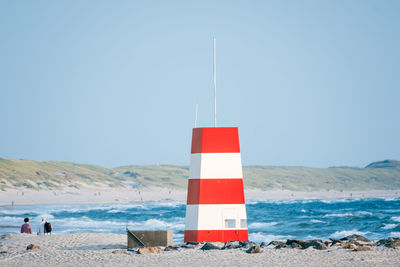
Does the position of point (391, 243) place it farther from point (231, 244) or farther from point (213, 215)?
point (213, 215)

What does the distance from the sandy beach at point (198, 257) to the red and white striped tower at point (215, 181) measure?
Answer: 22.4 inches

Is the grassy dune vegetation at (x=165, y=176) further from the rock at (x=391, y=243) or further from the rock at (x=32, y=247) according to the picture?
the rock at (x=391, y=243)

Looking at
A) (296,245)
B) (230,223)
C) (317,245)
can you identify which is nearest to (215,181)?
(230,223)

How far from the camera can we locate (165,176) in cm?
13800

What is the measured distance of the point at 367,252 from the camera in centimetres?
1030

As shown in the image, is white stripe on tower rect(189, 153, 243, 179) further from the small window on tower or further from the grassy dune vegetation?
the grassy dune vegetation

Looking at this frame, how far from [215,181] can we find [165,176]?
12874 centimetres

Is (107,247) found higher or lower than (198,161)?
lower

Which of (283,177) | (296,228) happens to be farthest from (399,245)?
(283,177)

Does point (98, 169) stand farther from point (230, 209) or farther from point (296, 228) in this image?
point (230, 209)

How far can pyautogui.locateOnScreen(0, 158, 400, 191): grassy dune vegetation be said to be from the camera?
85875 millimetres

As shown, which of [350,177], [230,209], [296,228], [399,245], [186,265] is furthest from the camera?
[350,177]

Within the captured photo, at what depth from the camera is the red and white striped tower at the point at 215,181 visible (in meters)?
9.87

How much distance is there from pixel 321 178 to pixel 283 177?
49.0ft
